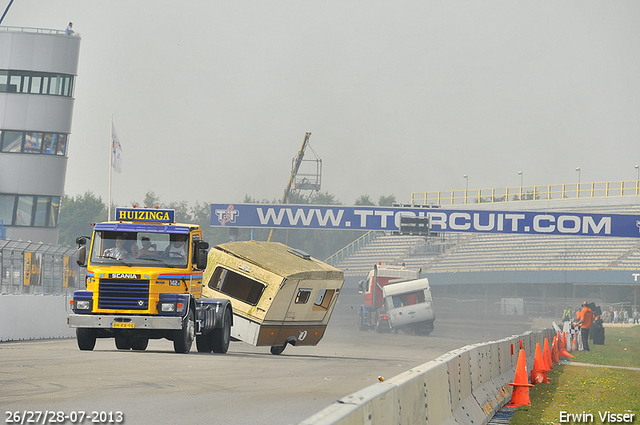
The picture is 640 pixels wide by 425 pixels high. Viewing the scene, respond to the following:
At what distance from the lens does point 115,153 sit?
1515 inches

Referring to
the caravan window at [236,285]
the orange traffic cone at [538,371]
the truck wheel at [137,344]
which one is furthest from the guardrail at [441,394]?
the truck wheel at [137,344]

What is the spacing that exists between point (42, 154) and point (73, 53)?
5403mm

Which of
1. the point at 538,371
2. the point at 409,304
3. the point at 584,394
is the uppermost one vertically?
the point at 409,304

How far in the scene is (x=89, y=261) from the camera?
16703mm

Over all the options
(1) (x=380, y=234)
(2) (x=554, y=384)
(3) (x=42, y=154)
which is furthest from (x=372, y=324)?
(1) (x=380, y=234)

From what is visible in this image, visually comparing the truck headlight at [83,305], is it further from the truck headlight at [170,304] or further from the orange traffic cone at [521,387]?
the orange traffic cone at [521,387]

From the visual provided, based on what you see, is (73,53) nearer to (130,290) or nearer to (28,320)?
(28,320)

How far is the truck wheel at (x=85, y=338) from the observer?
17.5 meters

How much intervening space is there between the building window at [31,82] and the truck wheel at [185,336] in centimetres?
2913

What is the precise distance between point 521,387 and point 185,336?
723 cm

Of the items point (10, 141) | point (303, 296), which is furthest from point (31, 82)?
point (303, 296)

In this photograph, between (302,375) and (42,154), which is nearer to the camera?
(302,375)

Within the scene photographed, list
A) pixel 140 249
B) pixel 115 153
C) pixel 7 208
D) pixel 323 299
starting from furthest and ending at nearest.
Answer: pixel 7 208
pixel 115 153
pixel 323 299
pixel 140 249

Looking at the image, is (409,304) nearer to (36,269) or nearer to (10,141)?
(10,141)
